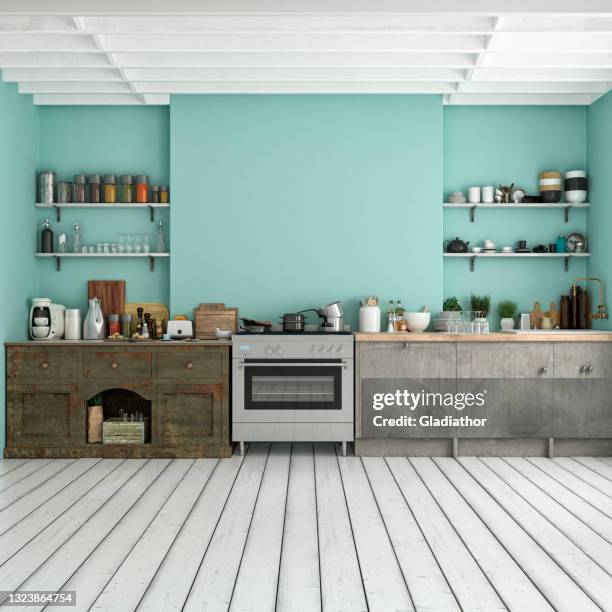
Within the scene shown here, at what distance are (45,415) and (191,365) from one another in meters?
1.26

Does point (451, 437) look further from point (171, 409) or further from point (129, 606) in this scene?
point (129, 606)

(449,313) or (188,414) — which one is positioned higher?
(449,313)

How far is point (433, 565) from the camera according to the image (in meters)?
3.09

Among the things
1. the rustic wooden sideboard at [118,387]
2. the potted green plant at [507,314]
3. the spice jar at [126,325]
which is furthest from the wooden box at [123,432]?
the potted green plant at [507,314]

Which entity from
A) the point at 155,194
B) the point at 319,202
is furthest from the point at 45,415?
the point at 319,202

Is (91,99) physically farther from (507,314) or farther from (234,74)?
(507,314)

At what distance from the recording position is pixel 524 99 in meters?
5.96

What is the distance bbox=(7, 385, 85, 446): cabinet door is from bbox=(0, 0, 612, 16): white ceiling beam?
2854mm

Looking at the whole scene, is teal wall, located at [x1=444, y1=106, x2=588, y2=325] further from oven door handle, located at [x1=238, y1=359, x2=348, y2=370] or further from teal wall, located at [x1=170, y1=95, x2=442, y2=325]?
oven door handle, located at [x1=238, y1=359, x2=348, y2=370]

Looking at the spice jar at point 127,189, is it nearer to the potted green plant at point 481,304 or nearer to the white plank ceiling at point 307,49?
the white plank ceiling at point 307,49

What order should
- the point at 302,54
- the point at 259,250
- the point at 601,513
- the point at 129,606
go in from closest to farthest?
the point at 129,606
the point at 601,513
the point at 302,54
the point at 259,250

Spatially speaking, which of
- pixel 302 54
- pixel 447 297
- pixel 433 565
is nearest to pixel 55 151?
pixel 302 54

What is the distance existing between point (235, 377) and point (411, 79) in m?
2.85

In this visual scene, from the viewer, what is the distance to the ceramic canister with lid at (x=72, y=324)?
589cm
